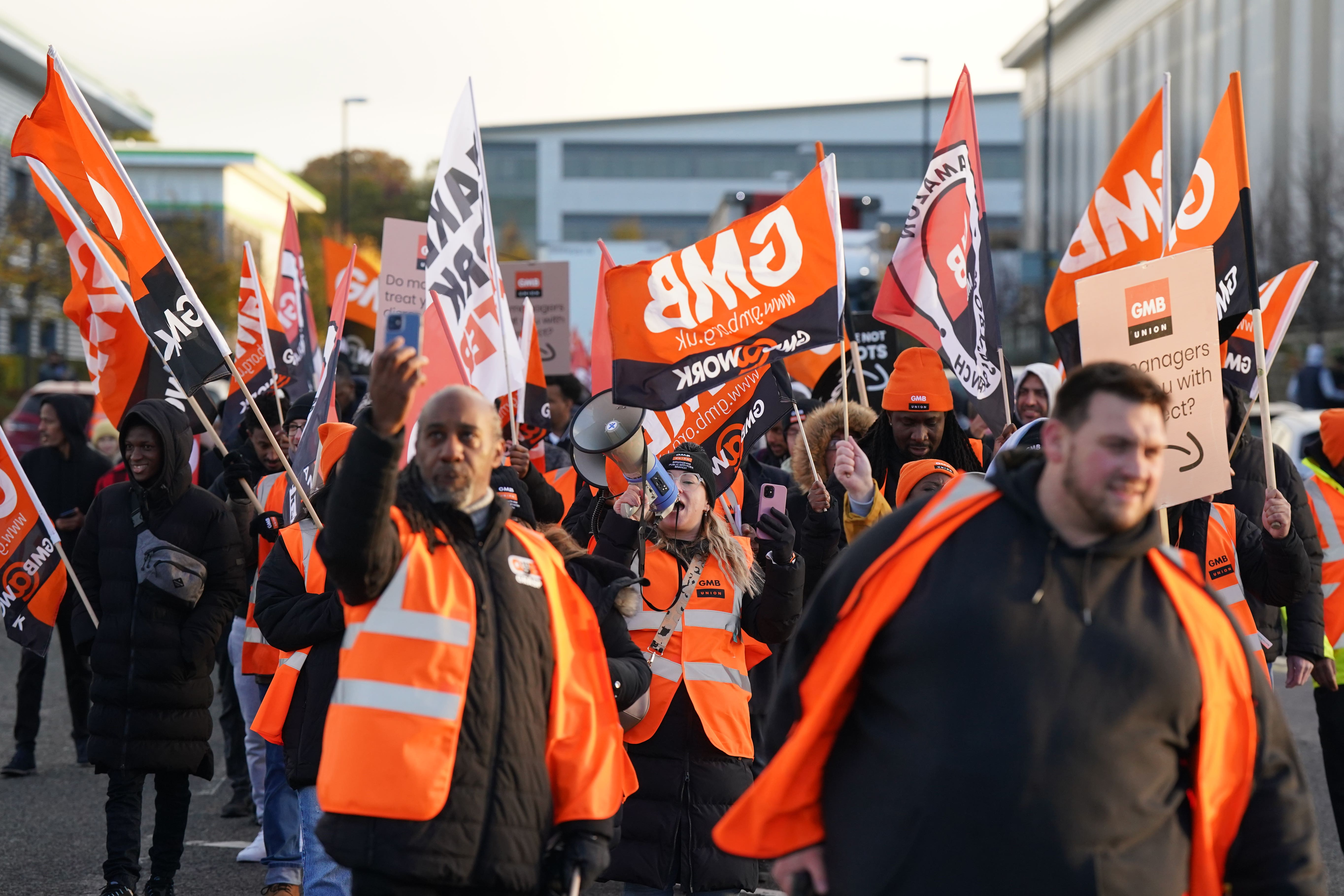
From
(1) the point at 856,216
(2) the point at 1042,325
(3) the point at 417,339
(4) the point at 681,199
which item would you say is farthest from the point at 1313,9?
(4) the point at 681,199

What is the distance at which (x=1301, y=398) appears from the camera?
18.0 meters

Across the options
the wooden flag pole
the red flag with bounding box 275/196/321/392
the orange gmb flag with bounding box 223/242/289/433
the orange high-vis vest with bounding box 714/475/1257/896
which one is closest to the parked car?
the red flag with bounding box 275/196/321/392

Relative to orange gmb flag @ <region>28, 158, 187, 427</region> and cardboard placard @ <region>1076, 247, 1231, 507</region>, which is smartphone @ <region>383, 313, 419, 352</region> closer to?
orange gmb flag @ <region>28, 158, 187, 427</region>

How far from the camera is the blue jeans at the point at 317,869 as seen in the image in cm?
498

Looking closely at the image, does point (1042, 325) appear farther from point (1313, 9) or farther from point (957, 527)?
point (957, 527)

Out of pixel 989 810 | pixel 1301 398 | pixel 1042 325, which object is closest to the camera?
pixel 989 810

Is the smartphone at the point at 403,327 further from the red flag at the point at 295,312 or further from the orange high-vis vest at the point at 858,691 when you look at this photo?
the orange high-vis vest at the point at 858,691

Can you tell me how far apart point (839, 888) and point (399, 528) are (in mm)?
1230

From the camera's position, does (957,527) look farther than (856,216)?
No

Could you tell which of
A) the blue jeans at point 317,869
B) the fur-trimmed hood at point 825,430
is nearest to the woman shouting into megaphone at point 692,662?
the blue jeans at point 317,869

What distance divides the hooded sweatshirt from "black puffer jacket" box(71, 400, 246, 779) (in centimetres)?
350

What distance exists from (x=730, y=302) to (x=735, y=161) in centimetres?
7819

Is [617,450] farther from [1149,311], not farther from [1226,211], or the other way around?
[1226,211]

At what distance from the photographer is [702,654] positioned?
5207 mm
